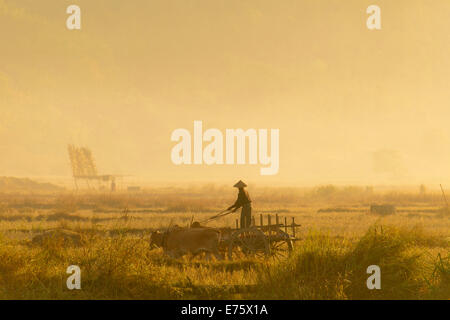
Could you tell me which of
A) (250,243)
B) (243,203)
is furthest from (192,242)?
(243,203)

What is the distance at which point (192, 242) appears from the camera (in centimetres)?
1224

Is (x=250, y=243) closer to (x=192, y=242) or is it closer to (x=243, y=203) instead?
(x=243, y=203)

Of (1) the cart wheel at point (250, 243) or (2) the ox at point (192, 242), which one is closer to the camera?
(2) the ox at point (192, 242)

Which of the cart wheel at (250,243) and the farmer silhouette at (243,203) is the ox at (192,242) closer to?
the cart wheel at (250,243)

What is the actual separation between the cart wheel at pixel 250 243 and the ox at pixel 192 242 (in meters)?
0.52

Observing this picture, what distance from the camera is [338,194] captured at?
71.6 m

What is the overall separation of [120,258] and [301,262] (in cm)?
365

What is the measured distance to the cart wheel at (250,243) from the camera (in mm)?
12336

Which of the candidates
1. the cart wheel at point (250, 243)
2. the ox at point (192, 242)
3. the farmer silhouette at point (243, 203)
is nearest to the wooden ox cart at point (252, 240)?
the cart wheel at point (250, 243)

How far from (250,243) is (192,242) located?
65.7 inches
